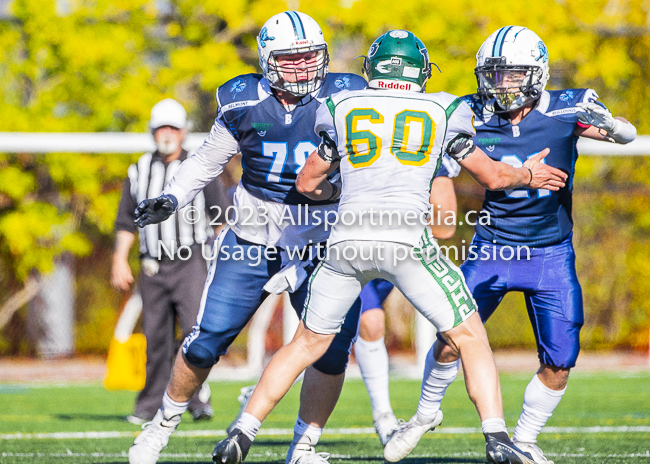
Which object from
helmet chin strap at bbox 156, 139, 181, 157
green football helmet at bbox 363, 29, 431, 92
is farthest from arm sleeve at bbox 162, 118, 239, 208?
helmet chin strap at bbox 156, 139, 181, 157

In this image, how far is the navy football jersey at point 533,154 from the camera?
392 centimetres

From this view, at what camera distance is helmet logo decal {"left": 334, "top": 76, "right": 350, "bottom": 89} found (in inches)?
144

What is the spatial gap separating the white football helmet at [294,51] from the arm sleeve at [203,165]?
1.11 ft

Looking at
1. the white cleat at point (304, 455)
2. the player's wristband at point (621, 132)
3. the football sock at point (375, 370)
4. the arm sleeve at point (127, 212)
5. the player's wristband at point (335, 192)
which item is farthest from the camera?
the arm sleeve at point (127, 212)

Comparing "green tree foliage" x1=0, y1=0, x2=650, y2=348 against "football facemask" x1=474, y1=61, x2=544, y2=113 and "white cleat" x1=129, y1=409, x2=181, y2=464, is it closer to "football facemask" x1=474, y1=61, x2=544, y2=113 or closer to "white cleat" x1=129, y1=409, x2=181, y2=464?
"football facemask" x1=474, y1=61, x2=544, y2=113

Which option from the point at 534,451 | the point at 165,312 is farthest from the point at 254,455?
the point at 165,312

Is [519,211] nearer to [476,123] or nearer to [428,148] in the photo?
[476,123]

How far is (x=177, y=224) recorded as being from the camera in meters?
5.79

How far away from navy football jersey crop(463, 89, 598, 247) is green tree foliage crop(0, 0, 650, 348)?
13.6 feet

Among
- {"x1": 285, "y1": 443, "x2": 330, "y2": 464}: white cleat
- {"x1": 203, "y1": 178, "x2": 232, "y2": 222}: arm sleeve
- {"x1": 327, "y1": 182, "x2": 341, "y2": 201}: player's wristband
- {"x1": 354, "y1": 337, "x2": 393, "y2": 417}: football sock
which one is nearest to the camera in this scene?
{"x1": 327, "y1": 182, "x2": 341, "y2": 201}: player's wristband

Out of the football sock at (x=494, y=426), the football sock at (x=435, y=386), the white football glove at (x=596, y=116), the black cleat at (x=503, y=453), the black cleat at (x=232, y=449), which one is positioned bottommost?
the football sock at (x=435, y=386)

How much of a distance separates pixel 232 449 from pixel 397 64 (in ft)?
5.15

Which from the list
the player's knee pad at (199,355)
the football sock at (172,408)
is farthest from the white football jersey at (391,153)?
the football sock at (172,408)

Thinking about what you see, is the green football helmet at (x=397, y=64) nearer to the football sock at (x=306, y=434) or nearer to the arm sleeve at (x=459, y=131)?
the arm sleeve at (x=459, y=131)
